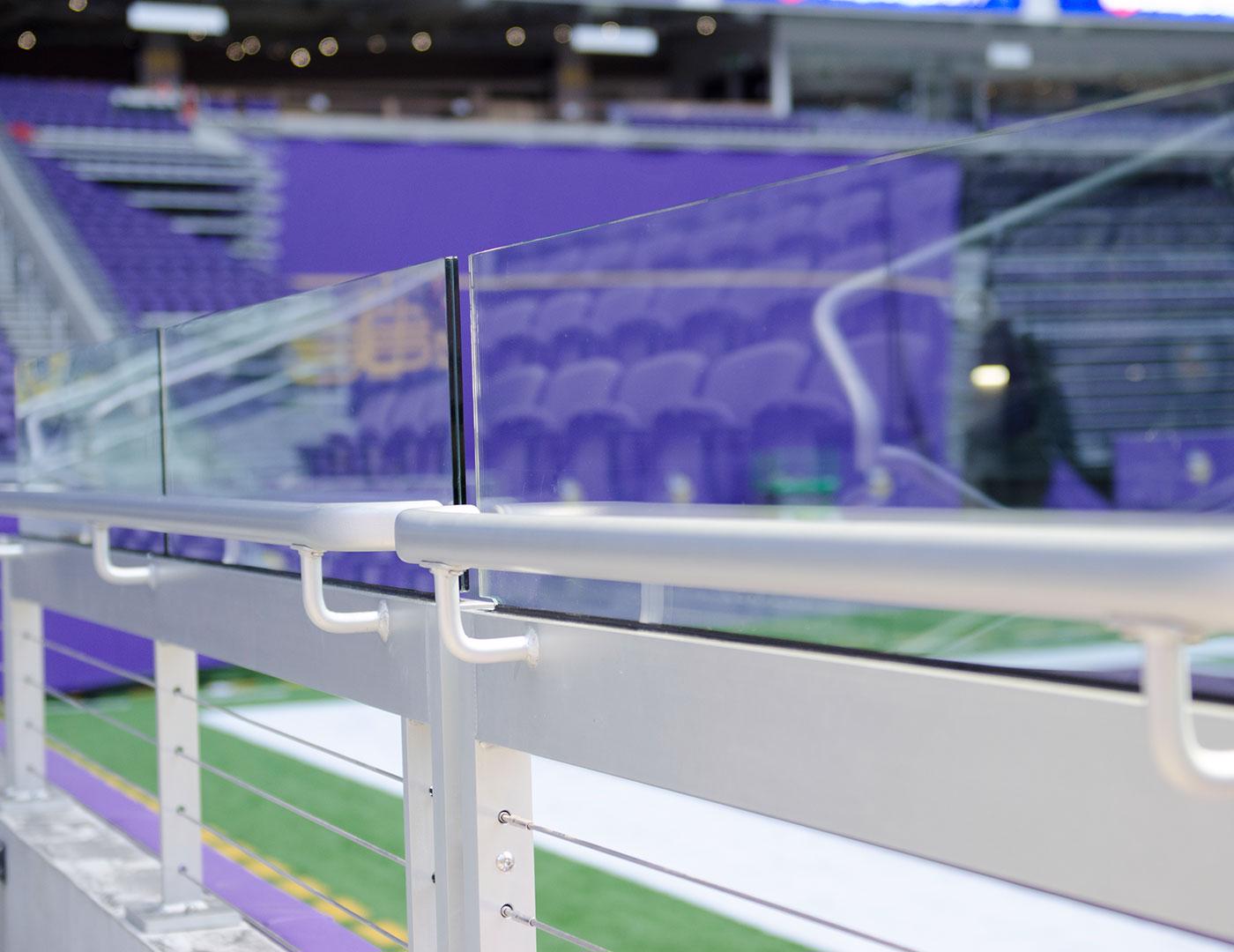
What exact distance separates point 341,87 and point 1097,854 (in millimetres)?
16221

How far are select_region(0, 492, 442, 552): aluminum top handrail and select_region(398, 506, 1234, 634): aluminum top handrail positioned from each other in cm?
29

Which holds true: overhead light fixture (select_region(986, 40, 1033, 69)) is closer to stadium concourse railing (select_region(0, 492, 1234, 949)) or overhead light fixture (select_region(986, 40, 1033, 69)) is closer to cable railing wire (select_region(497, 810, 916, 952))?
stadium concourse railing (select_region(0, 492, 1234, 949))

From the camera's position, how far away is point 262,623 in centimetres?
152

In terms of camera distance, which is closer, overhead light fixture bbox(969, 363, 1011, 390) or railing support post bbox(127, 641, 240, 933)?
railing support post bbox(127, 641, 240, 933)

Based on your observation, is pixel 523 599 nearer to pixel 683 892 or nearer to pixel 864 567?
pixel 864 567

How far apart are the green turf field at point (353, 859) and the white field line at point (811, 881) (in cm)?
7

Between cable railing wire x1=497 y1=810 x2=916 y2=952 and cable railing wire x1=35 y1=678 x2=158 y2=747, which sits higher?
cable railing wire x1=497 y1=810 x2=916 y2=952

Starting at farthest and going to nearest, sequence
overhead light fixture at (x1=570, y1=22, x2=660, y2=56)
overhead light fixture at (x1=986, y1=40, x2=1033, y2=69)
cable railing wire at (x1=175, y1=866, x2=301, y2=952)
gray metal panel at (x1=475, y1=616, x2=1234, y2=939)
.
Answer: overhead light fixture at (x1=986, y1=40, x2=1033, y2=69) → overhead light fixture at (x1=570, y1=22, x2=660, y2=56) → cable railing wire at (x1=175, y1=866, x2=301, y2=952) → gray metal panel at (x1=475, y1=616, x2=1234, y2=939)

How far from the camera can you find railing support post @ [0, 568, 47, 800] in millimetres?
2453

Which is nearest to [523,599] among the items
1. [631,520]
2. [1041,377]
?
[631,520]

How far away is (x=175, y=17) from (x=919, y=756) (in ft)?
45.0

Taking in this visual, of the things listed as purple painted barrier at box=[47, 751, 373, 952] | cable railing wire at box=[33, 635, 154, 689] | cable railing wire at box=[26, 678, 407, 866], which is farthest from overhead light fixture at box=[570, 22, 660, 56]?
cable railing wire at box=[26, 678, 407, 866]

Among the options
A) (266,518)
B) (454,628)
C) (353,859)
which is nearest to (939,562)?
(454,628)

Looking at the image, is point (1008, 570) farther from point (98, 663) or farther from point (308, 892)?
point (308, 892)
